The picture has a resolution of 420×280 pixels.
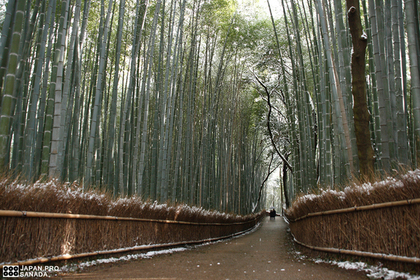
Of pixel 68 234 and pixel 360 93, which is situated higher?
pixel 360 93

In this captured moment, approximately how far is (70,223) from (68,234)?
95mm

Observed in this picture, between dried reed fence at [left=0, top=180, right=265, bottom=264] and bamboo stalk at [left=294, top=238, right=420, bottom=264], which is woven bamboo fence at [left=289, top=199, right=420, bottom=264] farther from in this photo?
dried reed fence at [left=0, top=180, right=265, bottom=264]

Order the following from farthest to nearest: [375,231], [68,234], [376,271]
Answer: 1. [68,234]
2. [375,231]
3. [376,271]

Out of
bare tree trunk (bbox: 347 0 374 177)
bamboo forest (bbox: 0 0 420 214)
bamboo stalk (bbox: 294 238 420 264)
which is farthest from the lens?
bare tree trunk (bbox: 347 0 374 177)

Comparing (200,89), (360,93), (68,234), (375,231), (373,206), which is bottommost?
(68,234)

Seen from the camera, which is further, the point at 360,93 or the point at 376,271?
the point at 360,93

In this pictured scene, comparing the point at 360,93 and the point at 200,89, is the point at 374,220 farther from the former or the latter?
the point at 200,89

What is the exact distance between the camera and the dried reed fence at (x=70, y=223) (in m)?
2.16

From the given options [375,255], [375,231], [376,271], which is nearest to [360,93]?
[375,231]

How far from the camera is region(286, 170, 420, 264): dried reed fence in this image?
76.6 inches

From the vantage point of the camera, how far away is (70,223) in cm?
275

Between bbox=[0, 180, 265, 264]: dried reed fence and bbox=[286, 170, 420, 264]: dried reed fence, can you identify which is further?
bbox=[0, 180, 265, 264]: dried reed fence

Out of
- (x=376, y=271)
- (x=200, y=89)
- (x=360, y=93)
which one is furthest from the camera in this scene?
(x=200, y=89)

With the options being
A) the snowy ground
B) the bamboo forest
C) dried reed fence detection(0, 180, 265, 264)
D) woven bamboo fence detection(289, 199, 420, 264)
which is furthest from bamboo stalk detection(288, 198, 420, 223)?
dried reed fence detection(0, 180, 265, 264)
